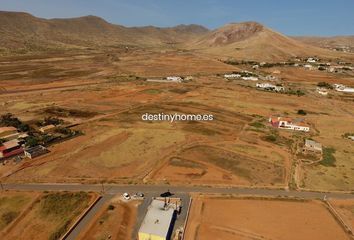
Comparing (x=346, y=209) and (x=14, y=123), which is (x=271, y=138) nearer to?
(x=346, y=209)

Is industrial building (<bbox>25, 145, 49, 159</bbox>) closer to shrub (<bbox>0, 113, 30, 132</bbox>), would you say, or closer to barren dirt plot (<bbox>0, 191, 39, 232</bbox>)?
barren dirt plot (<bbox>0, 191, 39, 232</bbox>)

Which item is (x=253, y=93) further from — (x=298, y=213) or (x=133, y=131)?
(x=298, y=213)

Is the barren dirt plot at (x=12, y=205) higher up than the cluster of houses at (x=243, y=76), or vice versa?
the cluster of houses at (x=243, y=76)

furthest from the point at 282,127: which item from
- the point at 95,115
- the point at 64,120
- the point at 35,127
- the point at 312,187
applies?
the point at 35,127

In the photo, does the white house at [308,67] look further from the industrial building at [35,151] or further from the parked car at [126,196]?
the parked car at [126,196]

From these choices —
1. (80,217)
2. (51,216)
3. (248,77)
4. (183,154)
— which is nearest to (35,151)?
(51,216)

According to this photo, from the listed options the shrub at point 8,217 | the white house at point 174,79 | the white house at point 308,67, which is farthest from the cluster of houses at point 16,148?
the white house at point 308,67
